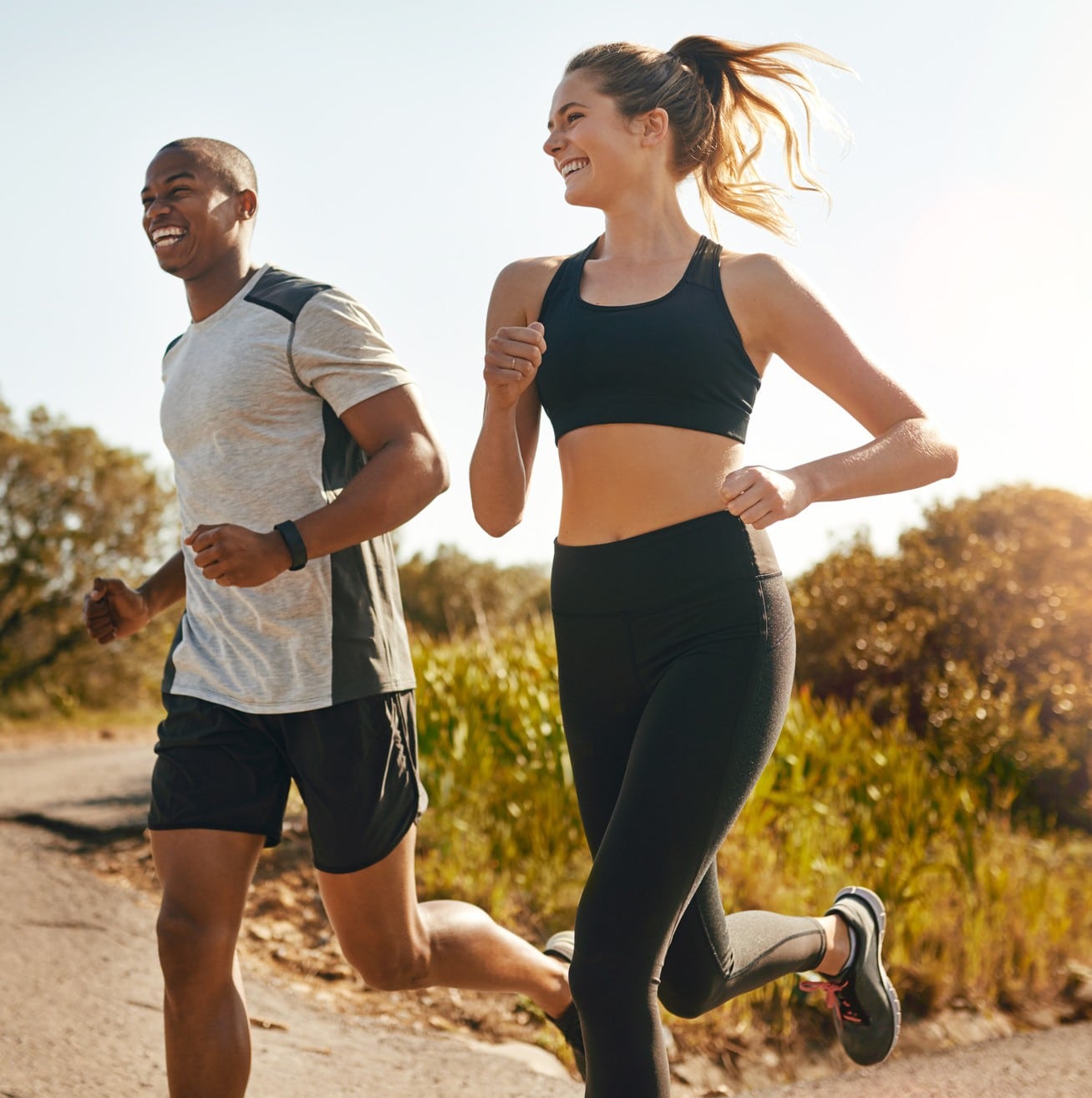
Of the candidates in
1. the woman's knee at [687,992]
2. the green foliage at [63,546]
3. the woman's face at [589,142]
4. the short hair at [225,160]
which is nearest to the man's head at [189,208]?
the short hair at [225,160]

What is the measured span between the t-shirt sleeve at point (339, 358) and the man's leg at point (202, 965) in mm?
962

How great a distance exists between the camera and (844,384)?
7.84 ft

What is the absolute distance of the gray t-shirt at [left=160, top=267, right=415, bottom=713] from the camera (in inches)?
101

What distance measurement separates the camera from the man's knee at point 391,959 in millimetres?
2604

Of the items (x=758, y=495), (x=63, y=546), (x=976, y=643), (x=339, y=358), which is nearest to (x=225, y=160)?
(x=339, y=358)

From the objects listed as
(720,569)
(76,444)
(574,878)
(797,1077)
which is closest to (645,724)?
(720,569)

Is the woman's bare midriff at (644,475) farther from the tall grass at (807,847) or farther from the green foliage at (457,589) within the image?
the green foliage at (457,589)

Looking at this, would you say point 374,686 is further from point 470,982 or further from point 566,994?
point 566,994

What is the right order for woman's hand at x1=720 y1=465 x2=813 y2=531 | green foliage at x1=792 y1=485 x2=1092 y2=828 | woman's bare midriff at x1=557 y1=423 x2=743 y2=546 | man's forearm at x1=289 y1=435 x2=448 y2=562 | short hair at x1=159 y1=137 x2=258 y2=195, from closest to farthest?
1. woman's hand at x1=720 y1=465 x2=813 y2=531
2. woman's bare midriff at x1=557 y1=423 x2=743 y2=546
3. man's forearm at x1=289 y1=435 x2=448 y2=562
4. short hair at x1=159 y1=137 x2=258 y2=195
5. green foliage at x1=792 y1=485 x2=1092 y2=828

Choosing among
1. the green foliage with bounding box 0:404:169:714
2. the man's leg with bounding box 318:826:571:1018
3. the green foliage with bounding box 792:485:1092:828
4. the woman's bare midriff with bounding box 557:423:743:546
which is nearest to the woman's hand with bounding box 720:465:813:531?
the woman's bare midriff with bounding box 557:423:743:546

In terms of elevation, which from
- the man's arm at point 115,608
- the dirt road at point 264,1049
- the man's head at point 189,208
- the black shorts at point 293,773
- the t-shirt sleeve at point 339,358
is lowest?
the dirt road at point 264,1049

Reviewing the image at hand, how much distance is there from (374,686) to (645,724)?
678 mm

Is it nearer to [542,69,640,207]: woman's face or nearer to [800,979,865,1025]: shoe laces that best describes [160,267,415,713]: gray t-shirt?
[542,69,640,207]: woman's face

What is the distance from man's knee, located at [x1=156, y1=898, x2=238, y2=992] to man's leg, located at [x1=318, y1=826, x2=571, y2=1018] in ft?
0.84
